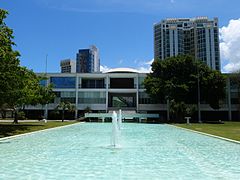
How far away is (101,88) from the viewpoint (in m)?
64.2

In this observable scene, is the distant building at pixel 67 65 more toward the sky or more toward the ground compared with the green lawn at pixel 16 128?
more toward the sky

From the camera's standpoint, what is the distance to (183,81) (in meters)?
53.3

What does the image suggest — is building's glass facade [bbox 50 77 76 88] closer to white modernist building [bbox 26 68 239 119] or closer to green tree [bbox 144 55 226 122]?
white modernist building [bbox 26 68 239 119]

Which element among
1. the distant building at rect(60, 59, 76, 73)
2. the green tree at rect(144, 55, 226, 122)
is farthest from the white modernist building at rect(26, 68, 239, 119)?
the distant building at rect(60, 59, 76, 73)

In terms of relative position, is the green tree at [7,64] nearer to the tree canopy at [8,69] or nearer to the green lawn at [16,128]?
the tree canopy at [8,69]

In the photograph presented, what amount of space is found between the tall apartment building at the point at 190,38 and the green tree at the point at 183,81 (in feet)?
151

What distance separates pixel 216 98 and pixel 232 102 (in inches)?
437

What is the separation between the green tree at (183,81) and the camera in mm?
51281

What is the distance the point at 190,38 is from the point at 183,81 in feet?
180

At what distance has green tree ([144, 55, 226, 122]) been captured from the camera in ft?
168

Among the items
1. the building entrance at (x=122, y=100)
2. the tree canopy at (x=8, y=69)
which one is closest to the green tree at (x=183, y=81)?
the building entrance at (x=122, y=100)

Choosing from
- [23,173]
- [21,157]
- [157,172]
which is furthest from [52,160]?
[157,172]

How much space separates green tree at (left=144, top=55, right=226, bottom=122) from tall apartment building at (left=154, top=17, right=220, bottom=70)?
46.0 metres

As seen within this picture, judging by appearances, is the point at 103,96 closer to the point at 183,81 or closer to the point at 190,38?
the point at 183,81
